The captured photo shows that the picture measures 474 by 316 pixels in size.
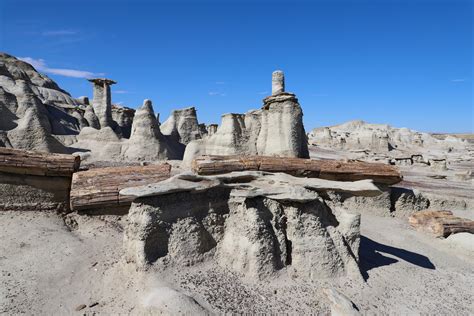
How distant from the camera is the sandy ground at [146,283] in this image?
3982 millimetres

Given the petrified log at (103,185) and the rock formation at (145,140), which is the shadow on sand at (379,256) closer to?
the petrified log at (103,185)

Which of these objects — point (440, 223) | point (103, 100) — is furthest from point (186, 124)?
point (440, 223)

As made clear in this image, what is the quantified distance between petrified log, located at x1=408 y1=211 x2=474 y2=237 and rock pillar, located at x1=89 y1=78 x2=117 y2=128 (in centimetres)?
2830

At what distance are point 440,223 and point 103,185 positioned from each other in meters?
8.61

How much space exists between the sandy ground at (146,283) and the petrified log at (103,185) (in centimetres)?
34

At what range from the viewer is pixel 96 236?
5758mm

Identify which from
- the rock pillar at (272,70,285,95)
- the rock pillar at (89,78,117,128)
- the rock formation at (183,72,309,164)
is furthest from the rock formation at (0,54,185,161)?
the rock pillar at (272,70,285,95)

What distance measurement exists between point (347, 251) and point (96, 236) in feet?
15.0

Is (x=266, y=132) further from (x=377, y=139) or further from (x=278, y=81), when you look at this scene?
(x=377, y=139)

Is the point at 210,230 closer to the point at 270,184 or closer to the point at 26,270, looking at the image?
the point at 270,184

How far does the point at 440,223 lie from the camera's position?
8336 mm

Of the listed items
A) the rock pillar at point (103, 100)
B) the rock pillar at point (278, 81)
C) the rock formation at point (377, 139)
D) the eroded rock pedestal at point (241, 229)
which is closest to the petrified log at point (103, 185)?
the eroded rock pedestal at point (241, 229)

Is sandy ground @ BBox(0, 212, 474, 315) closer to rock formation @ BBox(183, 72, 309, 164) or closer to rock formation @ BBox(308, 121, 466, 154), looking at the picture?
rock formation @ BBox(183, 72, 309, 164)

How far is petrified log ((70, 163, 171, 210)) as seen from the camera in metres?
6.05
